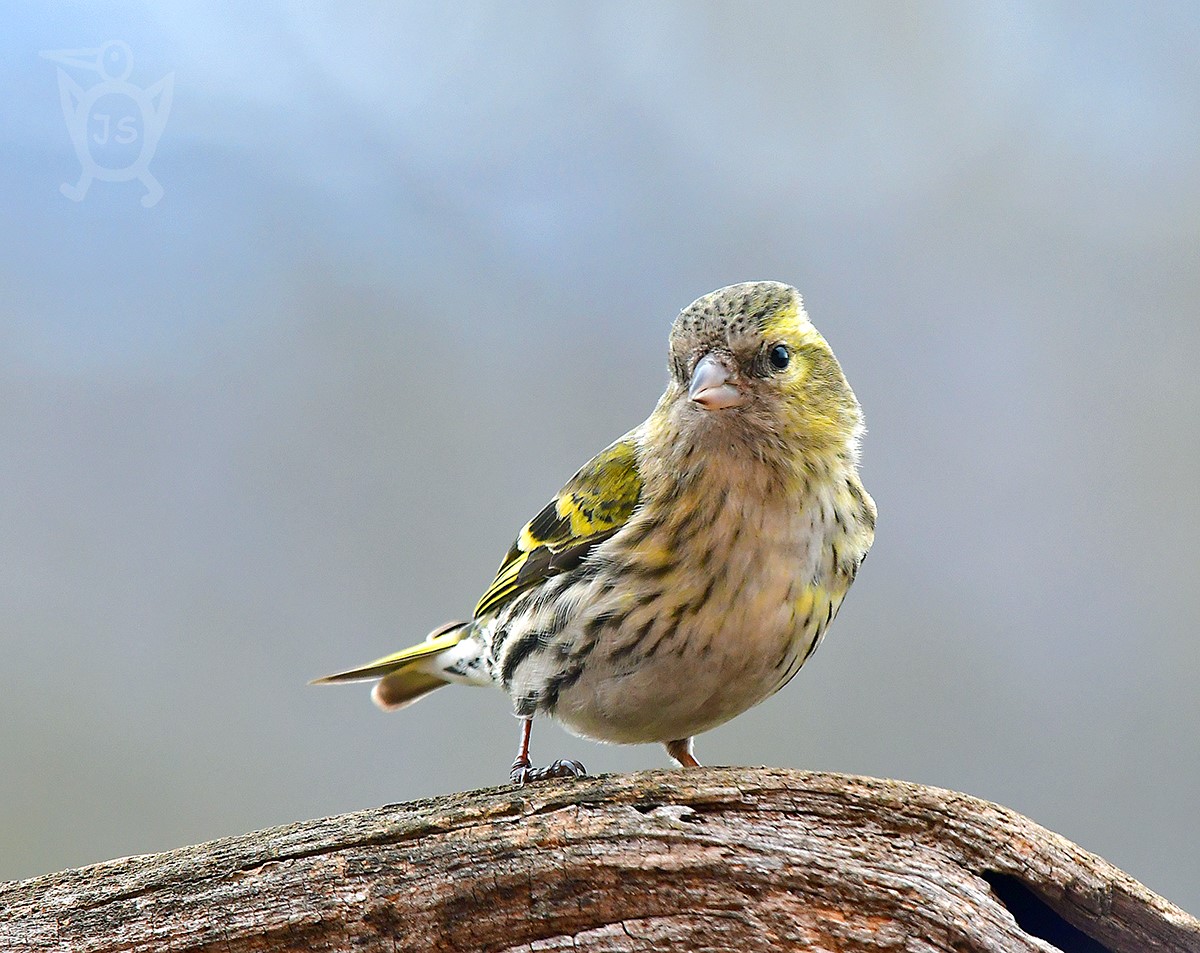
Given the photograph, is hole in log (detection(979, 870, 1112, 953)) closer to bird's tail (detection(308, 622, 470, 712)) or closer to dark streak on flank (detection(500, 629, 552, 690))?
dark streak on flank (detection(500, 629, 552, 690))

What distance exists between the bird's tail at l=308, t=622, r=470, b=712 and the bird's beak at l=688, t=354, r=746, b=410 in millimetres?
830

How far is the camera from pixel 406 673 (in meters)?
2.52

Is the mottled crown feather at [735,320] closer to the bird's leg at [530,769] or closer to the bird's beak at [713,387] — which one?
the bird's beak at [713,387]

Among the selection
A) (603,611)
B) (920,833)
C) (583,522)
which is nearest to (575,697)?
(603,611)

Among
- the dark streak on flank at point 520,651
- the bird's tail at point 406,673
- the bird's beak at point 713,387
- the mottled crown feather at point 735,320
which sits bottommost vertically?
the dark streak on flank at point 520,651

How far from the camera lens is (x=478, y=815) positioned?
158 centimetres

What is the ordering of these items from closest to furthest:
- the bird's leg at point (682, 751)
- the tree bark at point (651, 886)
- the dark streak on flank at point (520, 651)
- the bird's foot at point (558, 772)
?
the tree bark at point (651, 886) < the bird's foot at point (558, 772) < the dark streak on flank at point (520, 651) < the bird's leg at point (682, 751)

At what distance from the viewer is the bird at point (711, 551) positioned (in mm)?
1919

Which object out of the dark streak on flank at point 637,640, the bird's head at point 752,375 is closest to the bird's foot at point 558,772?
the dark streak on flank at point 637,640

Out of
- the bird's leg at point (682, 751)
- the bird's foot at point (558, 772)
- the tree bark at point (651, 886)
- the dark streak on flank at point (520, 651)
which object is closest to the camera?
the tree bark at point (651, 886)

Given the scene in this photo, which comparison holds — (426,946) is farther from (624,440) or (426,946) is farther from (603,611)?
(624,440)

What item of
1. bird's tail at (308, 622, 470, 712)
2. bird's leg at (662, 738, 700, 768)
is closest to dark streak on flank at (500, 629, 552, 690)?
bird's tail at (308, 622, 470, 712)

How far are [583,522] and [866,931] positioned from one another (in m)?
0.93

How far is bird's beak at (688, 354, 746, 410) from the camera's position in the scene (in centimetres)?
188
